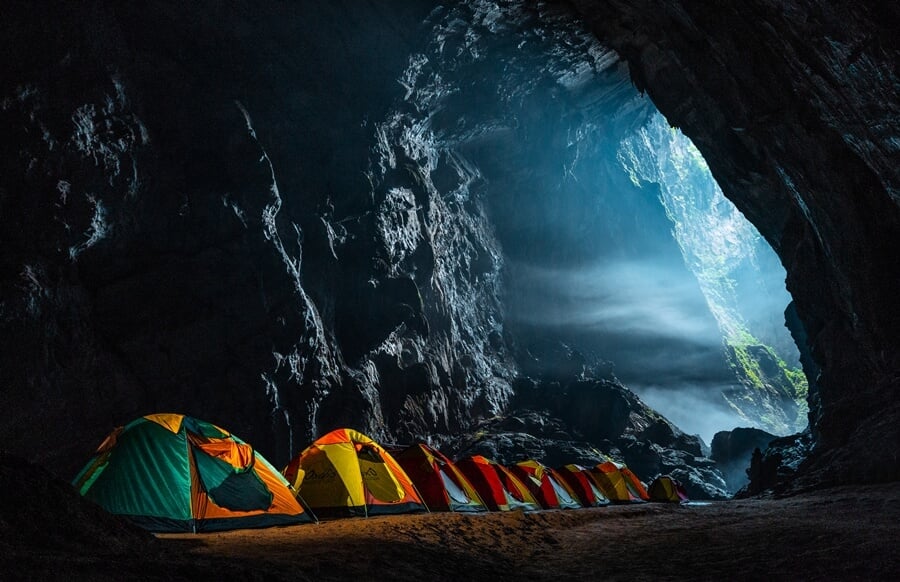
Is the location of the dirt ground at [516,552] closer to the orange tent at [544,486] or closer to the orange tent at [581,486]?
the orange tent at [544,486]

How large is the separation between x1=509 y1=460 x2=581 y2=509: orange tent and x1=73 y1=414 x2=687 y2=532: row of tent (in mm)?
722

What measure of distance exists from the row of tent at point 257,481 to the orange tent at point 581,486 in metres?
3.98

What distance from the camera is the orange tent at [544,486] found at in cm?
1881

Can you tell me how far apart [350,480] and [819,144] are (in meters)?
19.9

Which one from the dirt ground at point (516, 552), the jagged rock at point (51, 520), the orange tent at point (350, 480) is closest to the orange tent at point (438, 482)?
the orange tent at point (350, 480)

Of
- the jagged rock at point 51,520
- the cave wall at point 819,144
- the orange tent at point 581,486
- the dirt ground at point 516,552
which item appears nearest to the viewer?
the jagged rock at point 51,520

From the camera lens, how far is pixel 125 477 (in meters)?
9.08

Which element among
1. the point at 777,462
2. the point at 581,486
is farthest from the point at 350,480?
the point at 777,462

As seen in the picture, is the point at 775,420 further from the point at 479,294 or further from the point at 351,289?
the point at 351,289

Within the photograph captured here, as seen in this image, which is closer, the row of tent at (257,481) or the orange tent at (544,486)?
the row of tent at (257,481)

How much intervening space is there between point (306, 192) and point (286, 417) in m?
11.6

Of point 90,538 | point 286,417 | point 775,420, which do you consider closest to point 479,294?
point 286,417

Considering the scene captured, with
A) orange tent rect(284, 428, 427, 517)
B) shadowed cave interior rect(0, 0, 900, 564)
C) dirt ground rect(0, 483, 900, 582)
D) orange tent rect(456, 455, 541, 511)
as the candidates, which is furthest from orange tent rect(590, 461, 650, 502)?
orange tent rect(284, 428, 427, 517)

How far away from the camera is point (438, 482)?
45.4 ft
